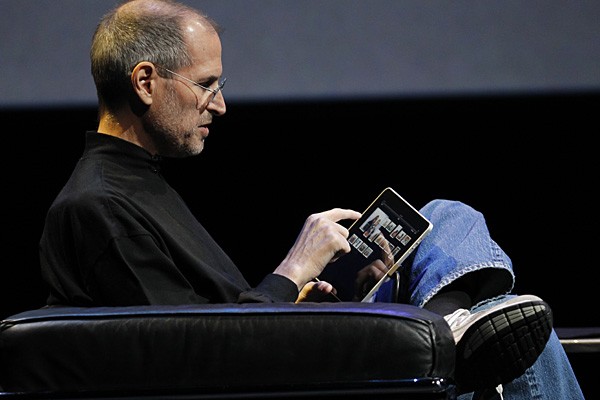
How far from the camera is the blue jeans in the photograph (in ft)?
4.59

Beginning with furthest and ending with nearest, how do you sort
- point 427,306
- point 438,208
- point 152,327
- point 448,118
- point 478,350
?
point 448,118 → point 438,208 → point 427,306 → point 478,350 → point 152,327

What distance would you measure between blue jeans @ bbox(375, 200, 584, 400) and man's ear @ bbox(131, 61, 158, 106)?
52cm

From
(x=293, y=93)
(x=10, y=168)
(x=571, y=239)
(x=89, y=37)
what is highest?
(x=89, y=37)

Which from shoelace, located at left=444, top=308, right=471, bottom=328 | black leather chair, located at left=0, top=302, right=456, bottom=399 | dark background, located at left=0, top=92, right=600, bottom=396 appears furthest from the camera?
dark background, located at left=0, top=92, right=600, bottom=396

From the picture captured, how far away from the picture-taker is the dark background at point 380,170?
2484 mm

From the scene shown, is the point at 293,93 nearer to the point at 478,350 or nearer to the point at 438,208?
the point at 438,208

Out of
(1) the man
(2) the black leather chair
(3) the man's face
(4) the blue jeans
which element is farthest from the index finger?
(2) the black leather chair

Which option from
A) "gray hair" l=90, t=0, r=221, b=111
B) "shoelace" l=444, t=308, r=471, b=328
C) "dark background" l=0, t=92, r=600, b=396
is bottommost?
"dark background" l=0, t=92, r=600, b=396

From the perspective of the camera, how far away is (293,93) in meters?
2.51

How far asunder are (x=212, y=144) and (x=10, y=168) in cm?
52

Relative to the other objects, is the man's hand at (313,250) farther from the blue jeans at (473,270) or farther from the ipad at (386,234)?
the blue jeans at (473,270)

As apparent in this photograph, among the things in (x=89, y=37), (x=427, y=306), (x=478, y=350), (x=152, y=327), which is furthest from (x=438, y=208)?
(x=89, y=37)

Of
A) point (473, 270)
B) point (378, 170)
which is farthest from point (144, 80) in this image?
point (378, 170)

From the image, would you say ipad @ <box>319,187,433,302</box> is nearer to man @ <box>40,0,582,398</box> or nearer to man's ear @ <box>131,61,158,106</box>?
man @ <box>40,0,582,398</box>
